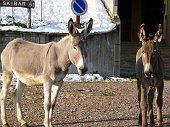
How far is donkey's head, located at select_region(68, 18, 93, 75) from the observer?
24.3 ft

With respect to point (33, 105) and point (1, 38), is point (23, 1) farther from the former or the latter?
point (33, 105)

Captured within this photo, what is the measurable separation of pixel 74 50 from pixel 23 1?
11.6 metres

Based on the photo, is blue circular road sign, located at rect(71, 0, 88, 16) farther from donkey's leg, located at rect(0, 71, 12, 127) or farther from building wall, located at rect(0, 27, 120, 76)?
donkey's leg, located at rect(0, 71, 12, 127)

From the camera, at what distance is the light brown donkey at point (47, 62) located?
25.0ft

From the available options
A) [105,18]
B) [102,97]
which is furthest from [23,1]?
[102,97]

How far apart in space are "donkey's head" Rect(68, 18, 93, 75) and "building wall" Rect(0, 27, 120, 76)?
9906 mm

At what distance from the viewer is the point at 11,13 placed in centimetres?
2089

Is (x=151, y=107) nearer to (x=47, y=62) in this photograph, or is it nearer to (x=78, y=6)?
(x=47, y=62)

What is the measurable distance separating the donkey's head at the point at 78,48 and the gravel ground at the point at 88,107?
1969 millimetres

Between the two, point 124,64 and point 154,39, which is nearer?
point 154,39

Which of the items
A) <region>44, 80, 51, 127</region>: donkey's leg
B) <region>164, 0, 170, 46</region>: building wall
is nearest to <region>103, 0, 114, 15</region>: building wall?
<region>164, 0, 170, 46</region>: building wall

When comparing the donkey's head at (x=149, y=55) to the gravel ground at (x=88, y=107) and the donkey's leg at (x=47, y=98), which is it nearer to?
the donkey's leg at (x=47, y=98)

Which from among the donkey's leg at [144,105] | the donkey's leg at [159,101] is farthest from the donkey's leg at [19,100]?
the donkey's leg at [159,101]

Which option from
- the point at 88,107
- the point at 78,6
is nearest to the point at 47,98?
the point at 88,107
